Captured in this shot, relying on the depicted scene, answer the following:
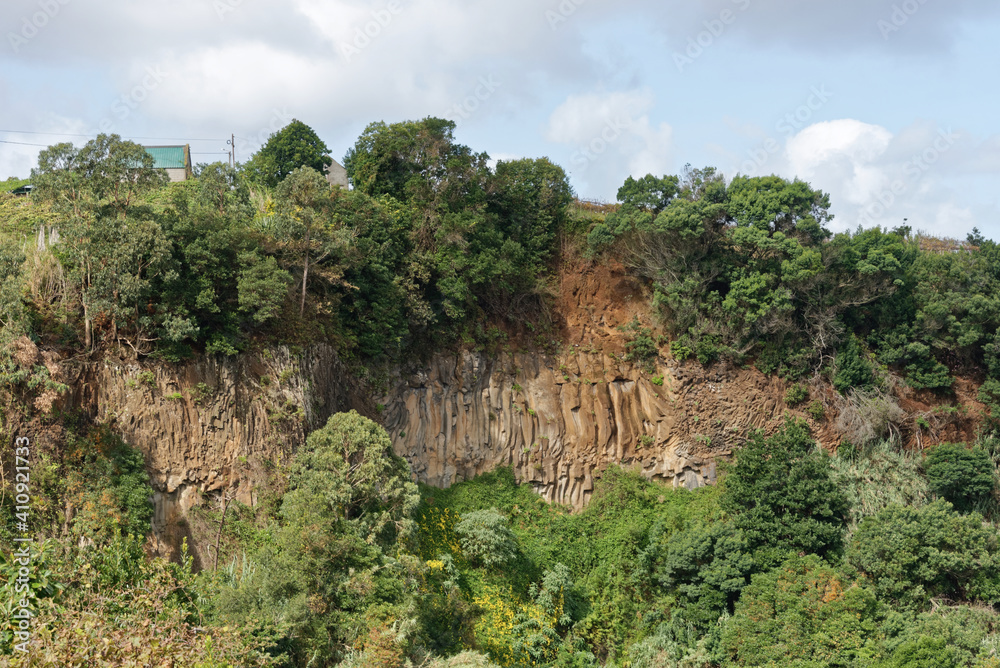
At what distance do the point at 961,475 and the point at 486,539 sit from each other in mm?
13509

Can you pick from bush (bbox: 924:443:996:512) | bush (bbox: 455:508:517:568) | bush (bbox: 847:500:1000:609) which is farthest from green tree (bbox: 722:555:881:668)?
bush (bbox: 455:508:517:568)

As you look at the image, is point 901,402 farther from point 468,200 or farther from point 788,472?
point 468,200

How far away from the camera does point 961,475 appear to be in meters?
24.0

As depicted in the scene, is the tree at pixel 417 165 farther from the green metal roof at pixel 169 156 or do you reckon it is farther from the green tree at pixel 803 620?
the green tree at pixel 803 620

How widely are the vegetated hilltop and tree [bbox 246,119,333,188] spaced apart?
122mm

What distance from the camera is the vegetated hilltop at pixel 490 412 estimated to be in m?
16.9

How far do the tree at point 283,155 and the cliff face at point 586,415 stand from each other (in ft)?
24.7

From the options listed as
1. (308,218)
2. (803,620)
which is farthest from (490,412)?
(803,620)

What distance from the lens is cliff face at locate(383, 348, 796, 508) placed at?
974 inches

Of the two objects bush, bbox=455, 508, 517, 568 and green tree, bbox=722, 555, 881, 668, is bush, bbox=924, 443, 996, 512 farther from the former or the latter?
bush, bbox=455, 508, 517, 568

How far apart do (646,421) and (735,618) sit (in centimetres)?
666

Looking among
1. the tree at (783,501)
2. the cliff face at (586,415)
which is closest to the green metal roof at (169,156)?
the cliff face at (586,415)

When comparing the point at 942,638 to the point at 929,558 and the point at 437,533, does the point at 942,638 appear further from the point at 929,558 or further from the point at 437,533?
the point at 437,533

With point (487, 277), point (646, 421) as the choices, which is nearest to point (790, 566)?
point (646, 421)
